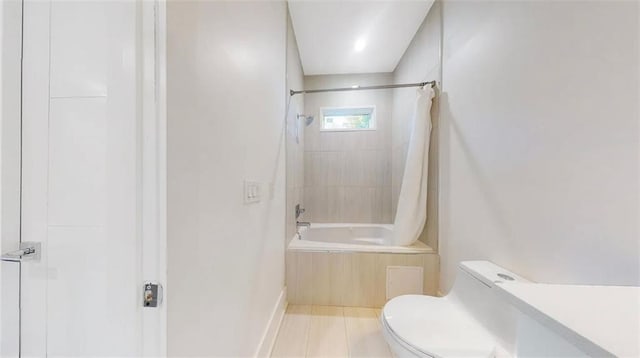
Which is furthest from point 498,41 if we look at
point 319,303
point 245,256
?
point 319,303

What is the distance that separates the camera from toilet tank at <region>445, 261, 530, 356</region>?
1.03 m

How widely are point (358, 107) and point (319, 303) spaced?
8.02 feet

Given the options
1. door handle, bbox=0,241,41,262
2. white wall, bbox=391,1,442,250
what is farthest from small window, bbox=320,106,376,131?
door handle, bbox=0,241,41,262

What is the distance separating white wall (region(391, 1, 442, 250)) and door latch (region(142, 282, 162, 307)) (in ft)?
6.50

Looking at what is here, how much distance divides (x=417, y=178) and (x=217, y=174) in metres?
1.75

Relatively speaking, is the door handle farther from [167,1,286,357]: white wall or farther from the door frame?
[167,1,286,357]: white wall

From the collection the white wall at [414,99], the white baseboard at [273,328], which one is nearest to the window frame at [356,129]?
the white wall at [414,99]

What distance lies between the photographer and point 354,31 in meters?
2.37

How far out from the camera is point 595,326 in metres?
0.39

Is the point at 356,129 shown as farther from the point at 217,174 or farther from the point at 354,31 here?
the point at 217,174

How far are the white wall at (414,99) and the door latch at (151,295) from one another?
1.98 m

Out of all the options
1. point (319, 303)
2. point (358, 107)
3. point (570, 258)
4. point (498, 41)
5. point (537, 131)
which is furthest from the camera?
point (358, 107)

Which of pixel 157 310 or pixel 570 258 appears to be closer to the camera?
pixel 157 310

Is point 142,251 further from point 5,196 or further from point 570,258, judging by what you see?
point 570,258
